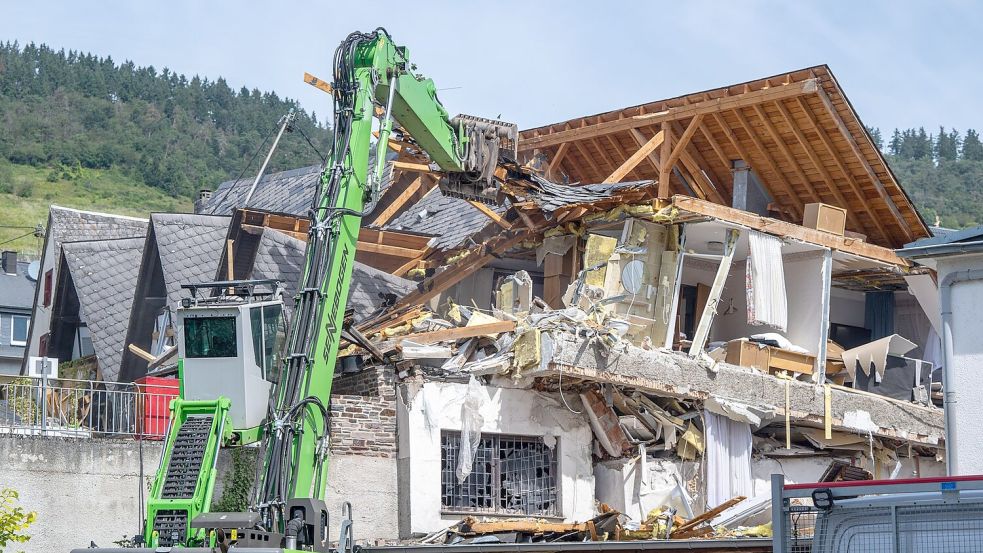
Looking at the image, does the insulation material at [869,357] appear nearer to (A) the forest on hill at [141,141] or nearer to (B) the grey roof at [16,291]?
Result: (B) the grey roof at [16,291]

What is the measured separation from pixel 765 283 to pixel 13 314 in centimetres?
3694

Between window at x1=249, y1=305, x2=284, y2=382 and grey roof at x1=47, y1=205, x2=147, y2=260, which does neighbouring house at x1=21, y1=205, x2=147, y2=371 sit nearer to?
grey roof at x1=47, y1=205, x2=147, y2=260

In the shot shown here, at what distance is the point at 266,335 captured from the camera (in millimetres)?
16953

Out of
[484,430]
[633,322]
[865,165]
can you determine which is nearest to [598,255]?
[633,322]

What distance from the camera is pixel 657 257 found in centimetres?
2400

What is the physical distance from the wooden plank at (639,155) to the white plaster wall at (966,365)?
9.11 meters

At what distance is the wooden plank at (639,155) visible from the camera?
80.3 feet

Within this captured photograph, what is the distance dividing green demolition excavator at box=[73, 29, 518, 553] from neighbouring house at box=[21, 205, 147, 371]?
49.3 ft

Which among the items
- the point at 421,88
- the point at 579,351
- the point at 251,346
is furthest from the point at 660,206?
the point at 251,346

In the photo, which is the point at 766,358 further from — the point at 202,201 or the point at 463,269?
the point at 202,201

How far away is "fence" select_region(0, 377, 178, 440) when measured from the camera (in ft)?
66.6

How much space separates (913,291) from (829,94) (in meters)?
4.49

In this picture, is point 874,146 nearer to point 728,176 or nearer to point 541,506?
point 728,176

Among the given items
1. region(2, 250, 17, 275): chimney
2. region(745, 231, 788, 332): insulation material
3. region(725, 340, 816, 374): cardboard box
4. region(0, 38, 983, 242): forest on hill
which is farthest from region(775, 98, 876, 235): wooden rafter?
region(0, 38, 983, 242): forest on hill
